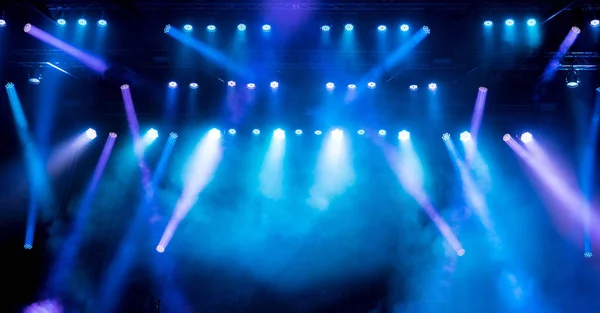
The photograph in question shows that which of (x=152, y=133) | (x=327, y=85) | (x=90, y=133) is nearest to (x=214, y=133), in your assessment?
(x=152, y=133)

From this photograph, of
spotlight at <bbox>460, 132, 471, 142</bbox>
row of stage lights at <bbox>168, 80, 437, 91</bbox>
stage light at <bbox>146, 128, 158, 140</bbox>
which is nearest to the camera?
row of stage lights at <bbox>168, 80, 437, 91</bbox>

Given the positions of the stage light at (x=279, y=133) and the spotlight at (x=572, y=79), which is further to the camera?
the stage light at (x=279, y=133)

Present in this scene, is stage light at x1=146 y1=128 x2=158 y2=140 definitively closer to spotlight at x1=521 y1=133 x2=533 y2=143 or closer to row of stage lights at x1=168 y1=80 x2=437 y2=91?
row of stage lights at x1=168 y1=80 x2=437 y2=91

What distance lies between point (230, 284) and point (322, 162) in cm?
231

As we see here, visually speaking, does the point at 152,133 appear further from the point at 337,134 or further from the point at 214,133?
the point at 337,134

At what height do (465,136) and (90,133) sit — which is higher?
(90,133)

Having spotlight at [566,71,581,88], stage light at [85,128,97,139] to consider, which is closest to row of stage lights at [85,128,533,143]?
stage light at [85,128,97,139]

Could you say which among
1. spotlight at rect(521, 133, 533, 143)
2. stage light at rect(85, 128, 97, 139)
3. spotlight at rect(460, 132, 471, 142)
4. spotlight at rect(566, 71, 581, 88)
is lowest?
spotlight at rect(521, 133, 533, 143)

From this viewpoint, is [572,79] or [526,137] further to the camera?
[526,137]

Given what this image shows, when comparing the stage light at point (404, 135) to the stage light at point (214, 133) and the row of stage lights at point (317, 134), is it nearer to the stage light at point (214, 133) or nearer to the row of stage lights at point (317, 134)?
the row of stage lights at point (317, 134)

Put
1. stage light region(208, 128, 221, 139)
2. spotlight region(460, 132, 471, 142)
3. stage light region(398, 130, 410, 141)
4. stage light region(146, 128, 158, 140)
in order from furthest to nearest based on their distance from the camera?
stage light region(208, 128, 221, 139)
stage light region(146, 128, 158, 140)
stage light region(398, 130, 410, 141)
spotlight region(460, 132, 471, 142)

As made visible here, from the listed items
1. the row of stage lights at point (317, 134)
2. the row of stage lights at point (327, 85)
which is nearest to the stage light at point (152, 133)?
the row of stage lights at point (317, 134)

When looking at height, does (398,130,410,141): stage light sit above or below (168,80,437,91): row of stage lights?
below

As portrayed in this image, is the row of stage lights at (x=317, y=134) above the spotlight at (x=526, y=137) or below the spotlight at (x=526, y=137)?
above
